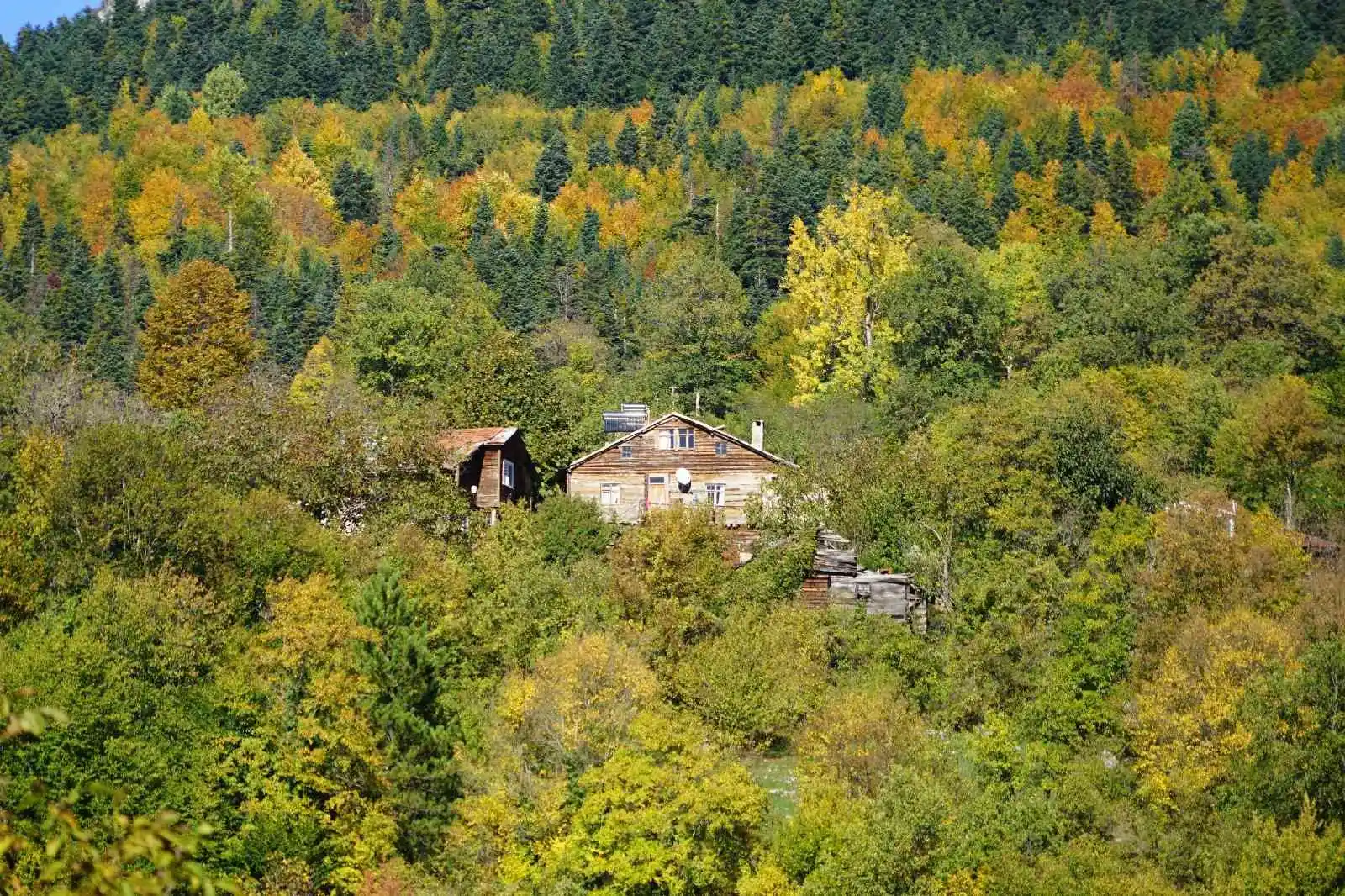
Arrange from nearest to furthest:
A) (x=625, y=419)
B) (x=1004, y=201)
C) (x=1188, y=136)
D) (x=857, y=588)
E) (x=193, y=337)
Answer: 1. (x=857, y=588)
2. (x=625, y=419)
3. (x=193, y=337)
4. (x=1004, y=201)
5. (x=1188, y=136)

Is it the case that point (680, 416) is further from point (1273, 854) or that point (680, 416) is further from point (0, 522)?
point (1273, 854)

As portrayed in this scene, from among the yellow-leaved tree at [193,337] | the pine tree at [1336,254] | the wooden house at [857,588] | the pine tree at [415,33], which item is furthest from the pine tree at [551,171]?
the wooden house at [857,588]

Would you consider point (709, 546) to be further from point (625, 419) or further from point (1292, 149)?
point (1292, 149)

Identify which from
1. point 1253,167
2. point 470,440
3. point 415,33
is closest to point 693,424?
point 470,440

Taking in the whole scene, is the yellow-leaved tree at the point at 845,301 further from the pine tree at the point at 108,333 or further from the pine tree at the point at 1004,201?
the pine tree at the point at 108,333

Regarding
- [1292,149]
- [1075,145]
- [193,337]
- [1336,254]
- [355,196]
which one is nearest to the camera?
[193,337]

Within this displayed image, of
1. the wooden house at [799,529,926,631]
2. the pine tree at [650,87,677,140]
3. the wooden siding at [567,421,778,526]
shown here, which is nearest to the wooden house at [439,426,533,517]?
the wooden siding at [567,421,778,526]
